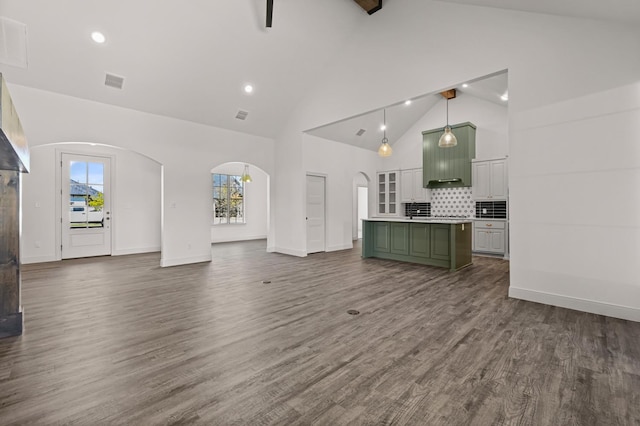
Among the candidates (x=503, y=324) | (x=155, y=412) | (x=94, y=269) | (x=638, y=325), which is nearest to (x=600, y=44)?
(x=638, y=325)

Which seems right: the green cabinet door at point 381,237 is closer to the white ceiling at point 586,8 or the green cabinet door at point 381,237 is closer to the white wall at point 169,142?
the white wall at point 169,142

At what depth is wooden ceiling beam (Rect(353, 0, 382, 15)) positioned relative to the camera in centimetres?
525

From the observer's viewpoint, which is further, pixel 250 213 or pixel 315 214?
pixel 250 213

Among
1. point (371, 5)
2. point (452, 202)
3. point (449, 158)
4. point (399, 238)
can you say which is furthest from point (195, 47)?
point (452, 202)

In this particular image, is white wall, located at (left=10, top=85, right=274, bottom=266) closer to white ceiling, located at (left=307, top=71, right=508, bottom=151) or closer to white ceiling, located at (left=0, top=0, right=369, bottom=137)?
white ceiling, located at (left=0, top=0, right=369, bottom=137)

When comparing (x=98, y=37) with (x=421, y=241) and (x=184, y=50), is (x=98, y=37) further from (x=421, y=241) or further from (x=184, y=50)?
(x=421, y=241)

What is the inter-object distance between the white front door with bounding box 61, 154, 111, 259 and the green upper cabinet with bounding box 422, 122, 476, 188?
8428 millimetres

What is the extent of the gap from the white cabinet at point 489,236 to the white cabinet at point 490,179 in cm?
66

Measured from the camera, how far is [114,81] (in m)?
5.10

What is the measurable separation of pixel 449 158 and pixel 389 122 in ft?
6.34

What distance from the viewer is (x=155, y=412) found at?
1.71 m

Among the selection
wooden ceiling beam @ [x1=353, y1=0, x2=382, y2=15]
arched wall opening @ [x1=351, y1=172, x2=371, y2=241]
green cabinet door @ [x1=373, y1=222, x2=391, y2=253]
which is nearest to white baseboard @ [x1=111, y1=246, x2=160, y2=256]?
Result: green cabinet door @ [x1=373, y1=222, x2=391, y2=253]

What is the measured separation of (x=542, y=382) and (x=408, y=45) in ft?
16.5

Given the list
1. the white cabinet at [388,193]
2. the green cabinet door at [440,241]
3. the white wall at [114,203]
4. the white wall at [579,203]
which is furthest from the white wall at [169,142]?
the white wall at [579,203]
